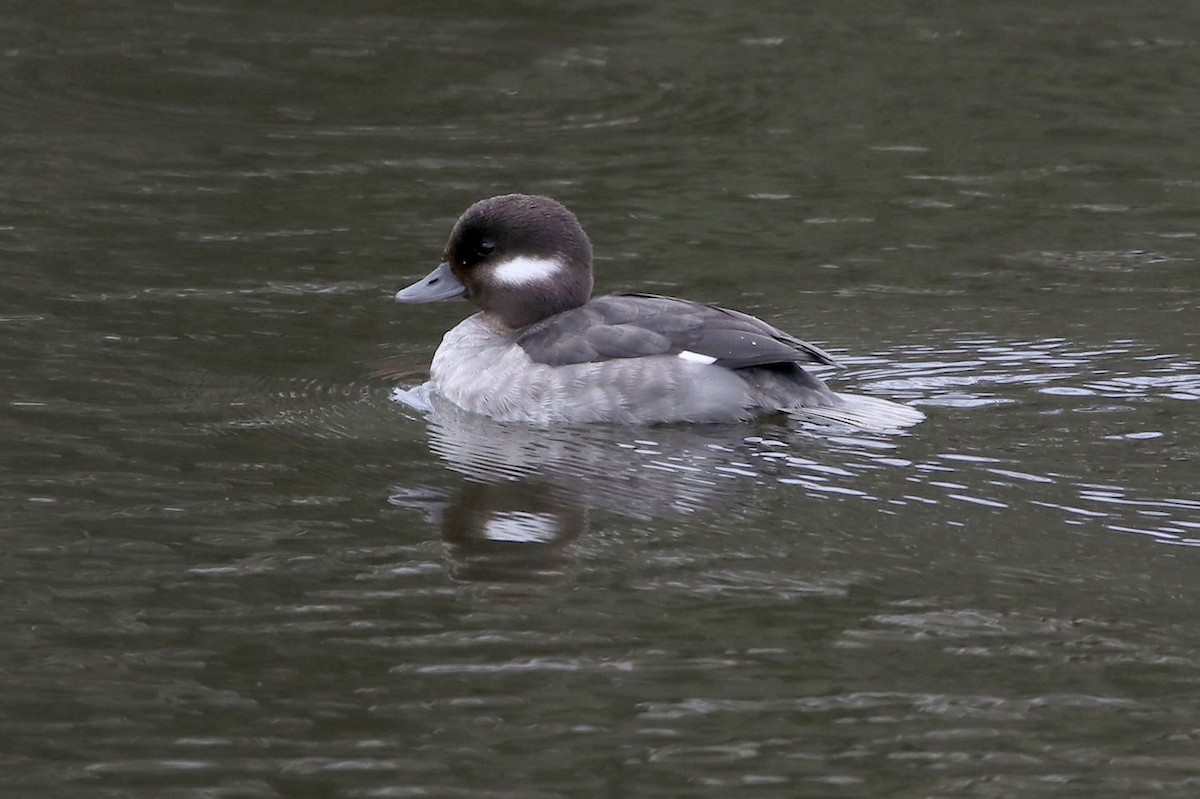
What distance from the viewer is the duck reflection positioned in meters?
7.05

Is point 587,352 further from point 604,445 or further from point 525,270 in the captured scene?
point 525,270

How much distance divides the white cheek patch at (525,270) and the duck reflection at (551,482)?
0.74 metres

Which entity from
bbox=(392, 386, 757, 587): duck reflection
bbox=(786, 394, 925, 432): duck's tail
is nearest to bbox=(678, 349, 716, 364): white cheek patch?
bbox=(392, 386, 757, 587): duck reflection

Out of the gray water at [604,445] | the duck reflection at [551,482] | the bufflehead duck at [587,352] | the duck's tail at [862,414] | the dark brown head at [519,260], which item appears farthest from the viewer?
the dark brown head at [519,260]

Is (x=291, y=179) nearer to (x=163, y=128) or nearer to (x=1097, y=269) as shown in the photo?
(x=163, y=128)

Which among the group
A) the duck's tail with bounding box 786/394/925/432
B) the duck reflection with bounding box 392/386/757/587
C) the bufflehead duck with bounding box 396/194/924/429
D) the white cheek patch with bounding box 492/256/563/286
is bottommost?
the duck reflection with bounding box 392/386/757/587

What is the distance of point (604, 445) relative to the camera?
8453 mm

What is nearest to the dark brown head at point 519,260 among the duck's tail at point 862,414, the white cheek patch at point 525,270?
the white cheek patch at point 525,270

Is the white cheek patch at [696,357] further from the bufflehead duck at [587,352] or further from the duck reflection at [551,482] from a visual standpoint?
the duck reflection at [551,482]

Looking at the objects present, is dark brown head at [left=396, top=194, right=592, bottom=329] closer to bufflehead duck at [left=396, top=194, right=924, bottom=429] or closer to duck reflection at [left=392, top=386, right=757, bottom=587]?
bufflehead duck at [left=396, top=194, right=924, bottom=429]

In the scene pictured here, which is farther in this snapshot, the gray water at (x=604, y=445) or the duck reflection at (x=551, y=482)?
the duck reflection at (x=551, y=482)

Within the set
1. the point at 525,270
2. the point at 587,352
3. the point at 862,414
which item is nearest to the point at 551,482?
the point at 587,352

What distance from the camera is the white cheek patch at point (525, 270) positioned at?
9.33 meters

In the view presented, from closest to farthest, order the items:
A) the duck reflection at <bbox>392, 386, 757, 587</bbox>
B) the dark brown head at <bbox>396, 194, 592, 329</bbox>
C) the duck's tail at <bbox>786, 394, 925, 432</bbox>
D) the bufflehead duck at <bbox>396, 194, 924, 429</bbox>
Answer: the duck reflection at <bbox>392, 386, 757, 587</bbox>, the duck's tail at <bbox>786, 394, 925, 432</bbox>, the bufflehead duck at <bbox>396, 194, 924, 429</bbox>, the dark brown head at <bbox>396, 194, 592, 329</bbox>
